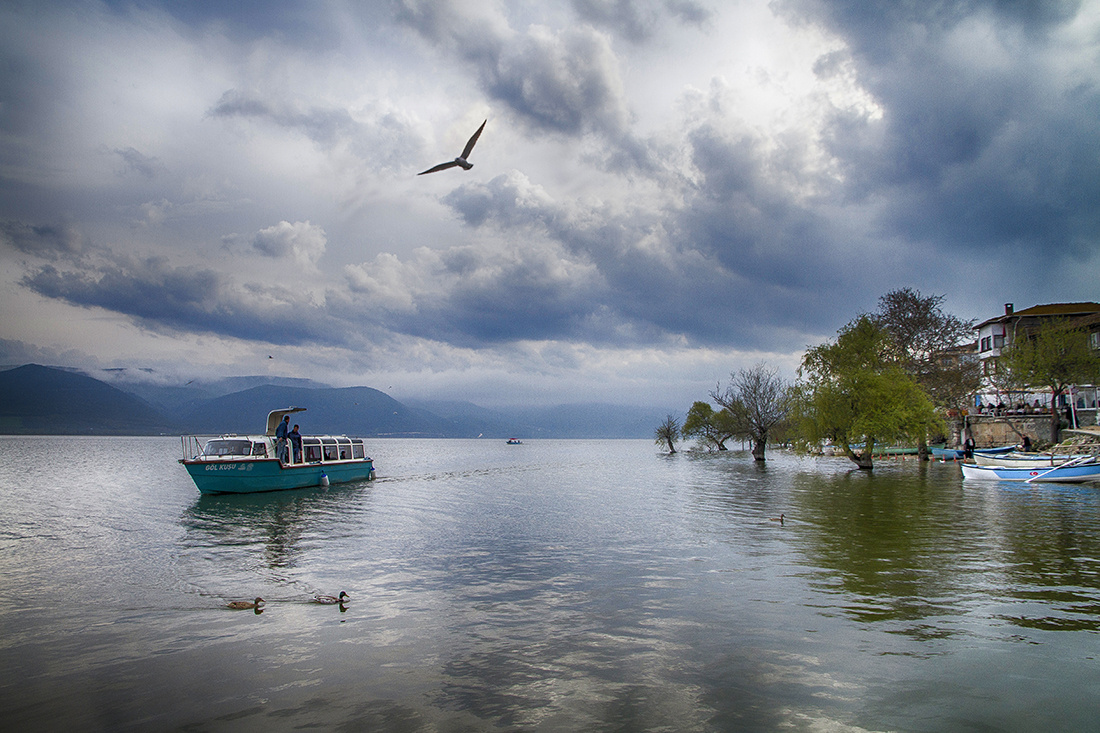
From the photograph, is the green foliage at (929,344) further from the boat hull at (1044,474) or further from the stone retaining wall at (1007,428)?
the boat hull at (1044,474)

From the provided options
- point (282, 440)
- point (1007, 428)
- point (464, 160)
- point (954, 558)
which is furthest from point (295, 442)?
point (1007, 428)

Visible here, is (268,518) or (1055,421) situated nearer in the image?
(268,518)

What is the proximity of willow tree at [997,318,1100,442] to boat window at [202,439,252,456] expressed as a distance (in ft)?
239

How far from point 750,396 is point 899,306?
19.7m

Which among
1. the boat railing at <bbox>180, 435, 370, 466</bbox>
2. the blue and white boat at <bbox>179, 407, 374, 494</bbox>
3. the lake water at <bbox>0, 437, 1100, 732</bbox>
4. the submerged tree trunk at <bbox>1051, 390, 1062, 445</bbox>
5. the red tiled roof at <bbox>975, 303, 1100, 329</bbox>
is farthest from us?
the red tiled roof at <bbox>975, 303, 1100, 329</bbox>

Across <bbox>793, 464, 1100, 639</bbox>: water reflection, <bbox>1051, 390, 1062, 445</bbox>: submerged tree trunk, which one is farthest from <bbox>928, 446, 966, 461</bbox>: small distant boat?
<bbox>793, 464, 1100, 639</bbox>: water reflection

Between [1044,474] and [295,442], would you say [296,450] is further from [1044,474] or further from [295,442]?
[1044,474]

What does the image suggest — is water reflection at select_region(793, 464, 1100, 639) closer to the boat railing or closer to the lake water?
the lake water

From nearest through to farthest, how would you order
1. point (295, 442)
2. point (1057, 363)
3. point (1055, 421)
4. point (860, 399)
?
point (295, 442) → point (860, 399) → point (1057, 363) → point (1055, 421)

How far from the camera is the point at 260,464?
39094mm

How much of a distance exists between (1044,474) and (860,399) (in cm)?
1449

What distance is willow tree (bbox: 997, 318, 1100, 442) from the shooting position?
58.4 metres

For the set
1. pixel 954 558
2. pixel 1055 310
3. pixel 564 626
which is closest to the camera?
pixel 564 626

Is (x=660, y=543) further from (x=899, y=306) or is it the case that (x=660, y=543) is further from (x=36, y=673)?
(x=899, y=306)
